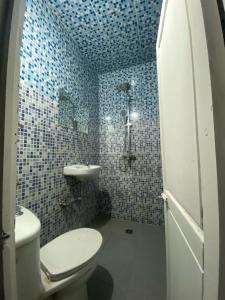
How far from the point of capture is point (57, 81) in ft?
5.32

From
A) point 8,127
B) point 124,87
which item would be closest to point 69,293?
point 8,127

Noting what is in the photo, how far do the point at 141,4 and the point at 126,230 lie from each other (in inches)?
102

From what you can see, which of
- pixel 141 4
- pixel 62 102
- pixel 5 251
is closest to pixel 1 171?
pixel 5 251

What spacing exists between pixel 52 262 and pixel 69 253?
122 millimetres

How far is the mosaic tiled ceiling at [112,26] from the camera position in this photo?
150 cm

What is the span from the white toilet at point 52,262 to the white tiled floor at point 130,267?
28 cm

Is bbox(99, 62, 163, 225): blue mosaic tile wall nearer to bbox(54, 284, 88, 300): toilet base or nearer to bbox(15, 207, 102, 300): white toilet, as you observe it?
bbox(15, 207, 102, 300): white toilet

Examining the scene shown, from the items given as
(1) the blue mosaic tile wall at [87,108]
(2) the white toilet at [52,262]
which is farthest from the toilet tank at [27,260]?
(1) the blue mosaic tile wall at [87,108]

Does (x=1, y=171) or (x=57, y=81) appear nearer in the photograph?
(x=1, y=171)

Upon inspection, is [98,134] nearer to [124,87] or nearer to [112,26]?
[124,87]

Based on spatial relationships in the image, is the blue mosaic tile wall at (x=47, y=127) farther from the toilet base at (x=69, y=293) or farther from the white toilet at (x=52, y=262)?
the toilet base at (x=69, y=293)

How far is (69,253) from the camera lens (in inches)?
40.6

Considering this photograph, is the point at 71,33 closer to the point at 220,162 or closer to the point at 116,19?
the point at 116,19

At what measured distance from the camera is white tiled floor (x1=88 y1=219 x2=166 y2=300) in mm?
1156
